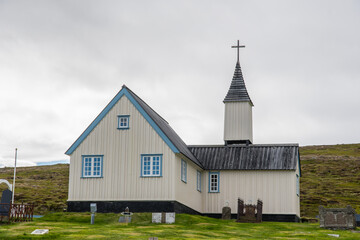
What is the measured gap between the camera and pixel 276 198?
129 ft

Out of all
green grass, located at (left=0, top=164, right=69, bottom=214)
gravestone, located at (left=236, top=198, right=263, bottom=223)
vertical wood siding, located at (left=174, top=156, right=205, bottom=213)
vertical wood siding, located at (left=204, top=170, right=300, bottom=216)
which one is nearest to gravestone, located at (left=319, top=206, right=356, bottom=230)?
gravestone, located at (left=236, top=198, right=263, bottom=223)

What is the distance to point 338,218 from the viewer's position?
30.5 metres

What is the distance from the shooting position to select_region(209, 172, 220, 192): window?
133 feet

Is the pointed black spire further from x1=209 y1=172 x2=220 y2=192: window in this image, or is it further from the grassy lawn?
the grassy lawn

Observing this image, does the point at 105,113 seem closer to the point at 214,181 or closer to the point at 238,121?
the point at 214,181

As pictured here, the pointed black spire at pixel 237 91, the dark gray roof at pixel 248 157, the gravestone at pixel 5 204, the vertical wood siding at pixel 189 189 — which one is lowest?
the gravestone at pixel 5 204

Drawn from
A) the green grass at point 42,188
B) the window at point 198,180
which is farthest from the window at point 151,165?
the green grass at point 42,188

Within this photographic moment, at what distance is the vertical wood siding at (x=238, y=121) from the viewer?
1697 inches

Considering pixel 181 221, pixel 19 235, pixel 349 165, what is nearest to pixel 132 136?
pixel 181 221

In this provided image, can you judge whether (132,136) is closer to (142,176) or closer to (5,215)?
(142,176)

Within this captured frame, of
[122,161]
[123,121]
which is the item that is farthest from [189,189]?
[123,121]

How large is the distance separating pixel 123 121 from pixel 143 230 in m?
9.12

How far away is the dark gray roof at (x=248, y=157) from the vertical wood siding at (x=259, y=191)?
1.48 ft

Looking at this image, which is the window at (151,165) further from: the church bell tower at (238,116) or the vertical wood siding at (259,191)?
the church bell tower at (238,116)
